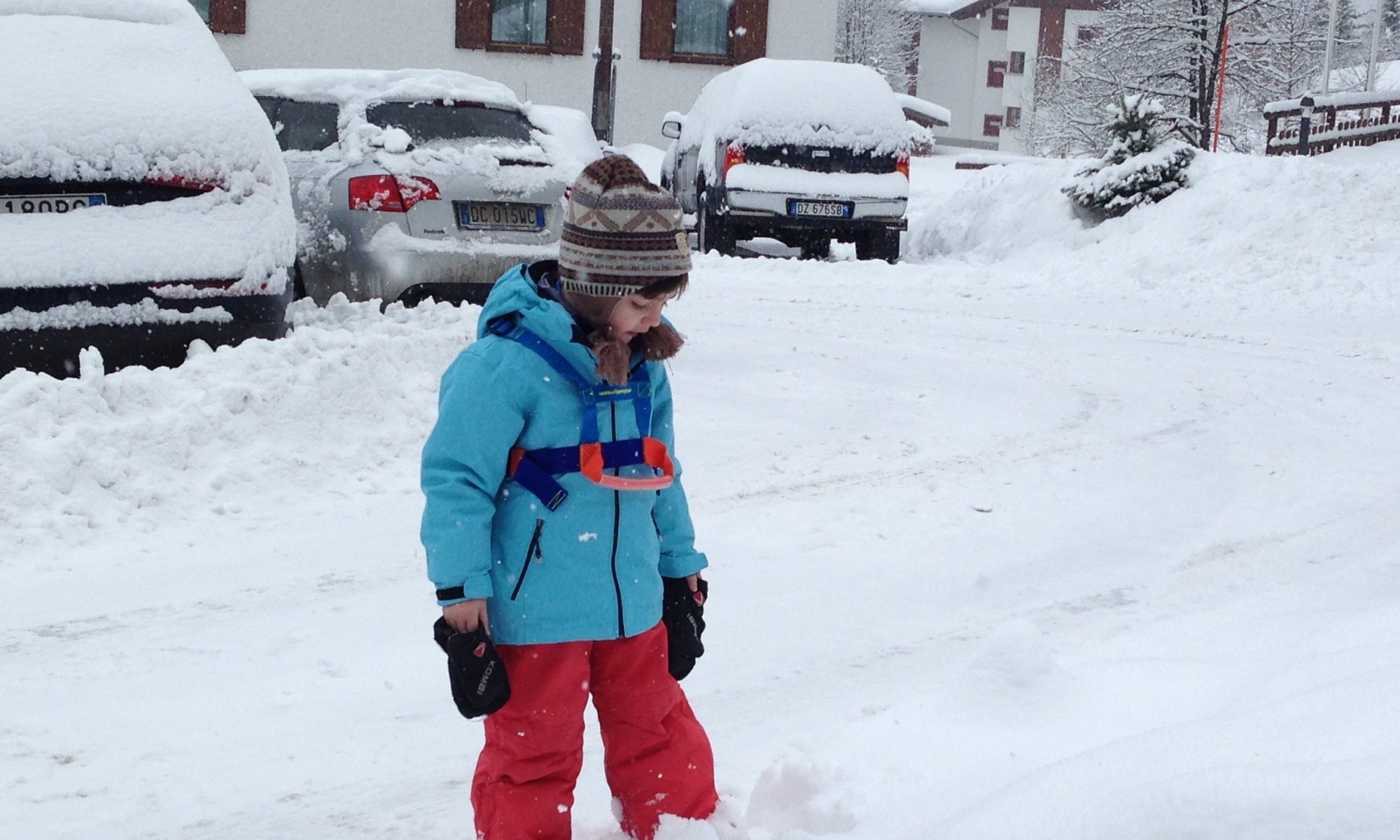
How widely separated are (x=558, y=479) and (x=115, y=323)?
10.2ft

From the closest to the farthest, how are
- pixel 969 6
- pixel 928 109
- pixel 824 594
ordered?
1. pixel 824 594
2. pixel 928 109
3. pixel 969 6

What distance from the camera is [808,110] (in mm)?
12203

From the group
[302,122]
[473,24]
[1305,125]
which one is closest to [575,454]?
[302,122]

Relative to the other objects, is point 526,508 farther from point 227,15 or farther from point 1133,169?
point 227,15

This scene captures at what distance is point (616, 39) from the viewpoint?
2367cm

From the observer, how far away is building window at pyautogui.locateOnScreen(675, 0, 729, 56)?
2397 cm

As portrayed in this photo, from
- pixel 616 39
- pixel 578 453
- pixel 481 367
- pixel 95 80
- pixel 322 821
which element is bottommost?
pixel 322 821

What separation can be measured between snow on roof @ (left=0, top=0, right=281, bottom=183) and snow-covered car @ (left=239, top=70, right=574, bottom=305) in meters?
1.09

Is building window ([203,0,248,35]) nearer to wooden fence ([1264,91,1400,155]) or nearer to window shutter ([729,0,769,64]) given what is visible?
window shutter ([729,0,769,64])

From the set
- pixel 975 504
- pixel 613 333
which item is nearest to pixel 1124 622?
pixel 975 504

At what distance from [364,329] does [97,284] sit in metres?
1.35

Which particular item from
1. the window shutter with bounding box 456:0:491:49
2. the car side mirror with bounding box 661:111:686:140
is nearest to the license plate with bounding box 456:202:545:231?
the car side mirror with bounding box 661:111:686:140

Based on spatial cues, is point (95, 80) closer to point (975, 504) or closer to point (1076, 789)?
point (975, 504)

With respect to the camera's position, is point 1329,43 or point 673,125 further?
point 1329,43
